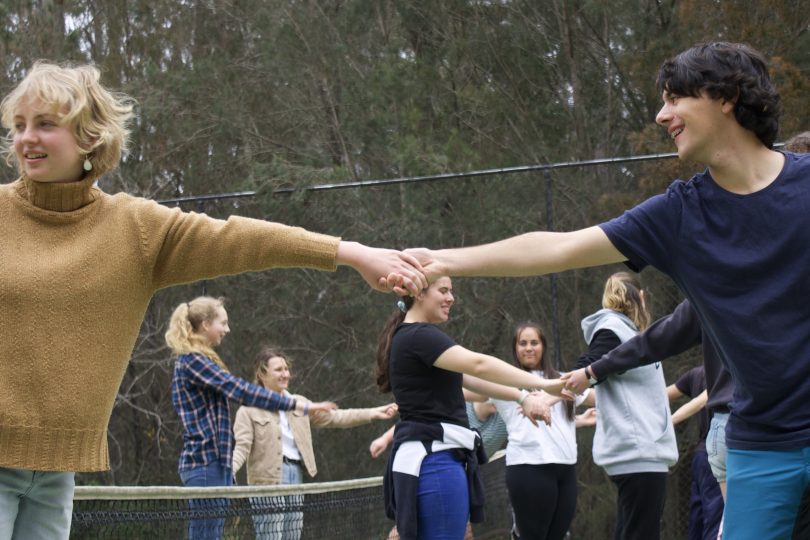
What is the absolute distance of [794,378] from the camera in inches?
108

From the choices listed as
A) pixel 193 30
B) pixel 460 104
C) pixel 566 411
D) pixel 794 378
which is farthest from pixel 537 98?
pixel 794 378

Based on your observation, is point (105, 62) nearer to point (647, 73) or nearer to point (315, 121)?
point (315, 121)

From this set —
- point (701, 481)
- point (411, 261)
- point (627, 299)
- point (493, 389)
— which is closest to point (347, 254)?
point (411, 261)

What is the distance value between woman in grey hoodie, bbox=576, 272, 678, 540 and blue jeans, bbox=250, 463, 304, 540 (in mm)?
1621

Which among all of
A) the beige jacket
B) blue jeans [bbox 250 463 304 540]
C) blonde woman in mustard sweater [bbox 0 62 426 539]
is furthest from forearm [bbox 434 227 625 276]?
Result: the beige jacket

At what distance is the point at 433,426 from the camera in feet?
16.6

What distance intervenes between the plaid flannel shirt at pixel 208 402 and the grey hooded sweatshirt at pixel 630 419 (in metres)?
1.68

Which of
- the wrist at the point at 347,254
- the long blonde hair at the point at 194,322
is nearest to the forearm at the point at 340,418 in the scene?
the long blonde hair at the point at 194,322

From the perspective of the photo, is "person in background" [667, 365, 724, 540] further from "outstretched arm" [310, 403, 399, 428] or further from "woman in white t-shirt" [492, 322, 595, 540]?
"outstretched arm" [310, 403, 399, 428]

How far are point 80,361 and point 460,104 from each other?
9930 millimetres

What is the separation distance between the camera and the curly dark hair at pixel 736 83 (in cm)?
298

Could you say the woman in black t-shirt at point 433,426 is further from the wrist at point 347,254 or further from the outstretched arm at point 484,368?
the wrist at point 347,254

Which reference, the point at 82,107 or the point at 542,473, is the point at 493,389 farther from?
the point at 82,107

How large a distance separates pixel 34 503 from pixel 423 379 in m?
2.65
